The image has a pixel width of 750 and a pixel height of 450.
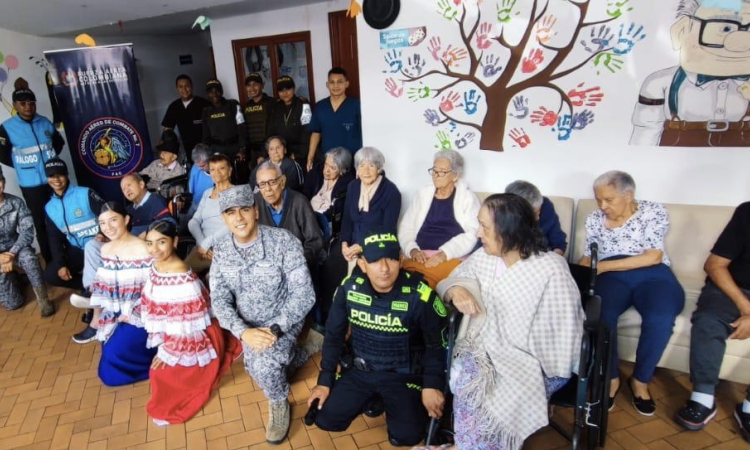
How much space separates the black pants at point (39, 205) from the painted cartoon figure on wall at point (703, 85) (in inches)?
198

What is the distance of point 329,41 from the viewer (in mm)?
5184

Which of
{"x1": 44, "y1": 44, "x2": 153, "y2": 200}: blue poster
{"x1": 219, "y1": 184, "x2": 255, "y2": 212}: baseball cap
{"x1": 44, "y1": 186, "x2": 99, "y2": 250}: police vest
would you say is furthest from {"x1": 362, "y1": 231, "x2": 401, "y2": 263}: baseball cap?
{"x1": 44, "y1": 44, "x2": 153, "y2": 200}: blue poster

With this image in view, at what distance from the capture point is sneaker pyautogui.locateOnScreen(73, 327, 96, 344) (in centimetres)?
323

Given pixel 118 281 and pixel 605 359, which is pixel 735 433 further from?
pixel 118 281

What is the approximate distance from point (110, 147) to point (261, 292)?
140 inches

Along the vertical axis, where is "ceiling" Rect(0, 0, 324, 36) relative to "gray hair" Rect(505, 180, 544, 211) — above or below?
above

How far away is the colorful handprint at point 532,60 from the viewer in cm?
299

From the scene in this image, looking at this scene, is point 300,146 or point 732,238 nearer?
point 732,238

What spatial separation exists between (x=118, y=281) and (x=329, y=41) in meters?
3.63

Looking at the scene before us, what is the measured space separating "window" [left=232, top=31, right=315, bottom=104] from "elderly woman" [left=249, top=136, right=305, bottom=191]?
6.81 ft

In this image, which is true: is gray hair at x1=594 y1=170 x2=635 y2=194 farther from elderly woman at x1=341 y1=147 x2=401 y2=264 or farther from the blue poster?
the blue poster

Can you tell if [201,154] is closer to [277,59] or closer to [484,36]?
[277,59]

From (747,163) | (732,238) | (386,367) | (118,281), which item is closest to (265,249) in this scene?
(386,367)

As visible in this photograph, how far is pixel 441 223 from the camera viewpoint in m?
2.97
